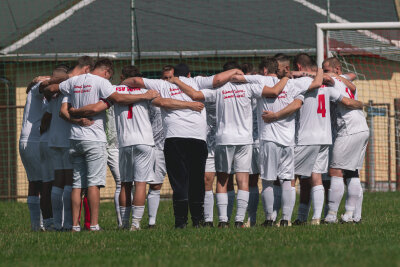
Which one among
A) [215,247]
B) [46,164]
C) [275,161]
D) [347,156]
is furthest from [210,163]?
[215,247]

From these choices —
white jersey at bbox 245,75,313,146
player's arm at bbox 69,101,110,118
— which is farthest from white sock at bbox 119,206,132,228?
white jersey at bbox 245,75,313,146

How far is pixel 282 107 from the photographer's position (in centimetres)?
1052

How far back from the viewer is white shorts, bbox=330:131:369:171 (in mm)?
10773

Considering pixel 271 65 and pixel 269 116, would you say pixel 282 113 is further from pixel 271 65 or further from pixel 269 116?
pixel 271 65

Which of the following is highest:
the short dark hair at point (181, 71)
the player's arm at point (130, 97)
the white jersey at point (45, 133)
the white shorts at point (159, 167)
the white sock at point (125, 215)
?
the short dark hair at point (181, 71)

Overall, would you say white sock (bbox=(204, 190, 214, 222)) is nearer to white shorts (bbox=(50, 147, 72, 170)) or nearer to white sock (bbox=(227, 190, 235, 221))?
white sock (bbox=(227, 190, 235, 221))

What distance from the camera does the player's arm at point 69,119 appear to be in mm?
10336

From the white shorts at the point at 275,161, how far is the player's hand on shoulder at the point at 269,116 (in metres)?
0.27

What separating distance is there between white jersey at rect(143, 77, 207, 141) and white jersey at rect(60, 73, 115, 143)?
0.54 metres

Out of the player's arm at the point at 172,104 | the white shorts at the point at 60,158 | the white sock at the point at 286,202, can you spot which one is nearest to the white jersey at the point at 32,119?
the white shorts at the point at 60,158

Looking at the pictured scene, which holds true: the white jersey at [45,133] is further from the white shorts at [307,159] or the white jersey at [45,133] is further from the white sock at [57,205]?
the white shorts at [307,159]

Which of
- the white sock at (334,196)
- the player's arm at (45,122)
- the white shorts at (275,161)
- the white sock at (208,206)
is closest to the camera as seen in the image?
the white shorts at (275,161)

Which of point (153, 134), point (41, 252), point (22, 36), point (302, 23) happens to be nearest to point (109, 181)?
point (22, 36)

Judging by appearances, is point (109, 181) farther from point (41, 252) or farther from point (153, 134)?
point (41, 252)
